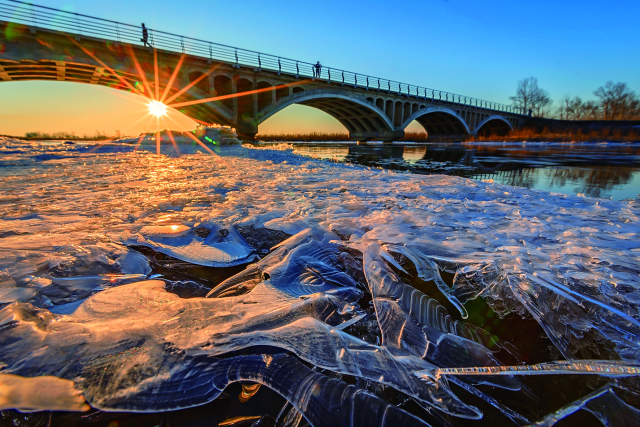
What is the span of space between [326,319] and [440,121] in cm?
4275

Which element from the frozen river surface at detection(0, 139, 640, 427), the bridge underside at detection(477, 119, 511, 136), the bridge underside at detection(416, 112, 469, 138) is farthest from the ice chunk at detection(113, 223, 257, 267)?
the bridge underside at detection(477, 119, 511, 136)

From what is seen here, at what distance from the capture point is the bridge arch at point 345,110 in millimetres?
20031

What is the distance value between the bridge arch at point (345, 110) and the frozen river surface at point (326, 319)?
62.0ft

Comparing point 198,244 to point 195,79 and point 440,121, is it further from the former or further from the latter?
point 440,121

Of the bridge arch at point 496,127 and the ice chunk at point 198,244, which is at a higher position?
the bridge arch at point 496,127

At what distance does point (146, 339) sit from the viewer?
0.72 metres

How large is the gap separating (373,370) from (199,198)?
2219 millimetres

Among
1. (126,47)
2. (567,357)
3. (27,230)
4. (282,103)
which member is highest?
(126,47)

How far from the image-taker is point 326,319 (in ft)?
2.81

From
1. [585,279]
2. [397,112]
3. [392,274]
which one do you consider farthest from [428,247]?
[397,112]

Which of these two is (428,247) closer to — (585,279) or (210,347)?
(585,279)

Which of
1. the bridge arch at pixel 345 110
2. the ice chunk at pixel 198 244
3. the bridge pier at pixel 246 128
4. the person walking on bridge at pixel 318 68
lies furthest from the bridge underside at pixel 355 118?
the ice chunk at pixel 198 244

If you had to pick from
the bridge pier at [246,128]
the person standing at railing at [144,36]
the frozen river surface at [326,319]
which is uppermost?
the person standing at railing at [144,36]

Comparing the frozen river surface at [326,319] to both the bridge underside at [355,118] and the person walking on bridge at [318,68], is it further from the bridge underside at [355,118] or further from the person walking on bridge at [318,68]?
the bridge underside at [355,118]
